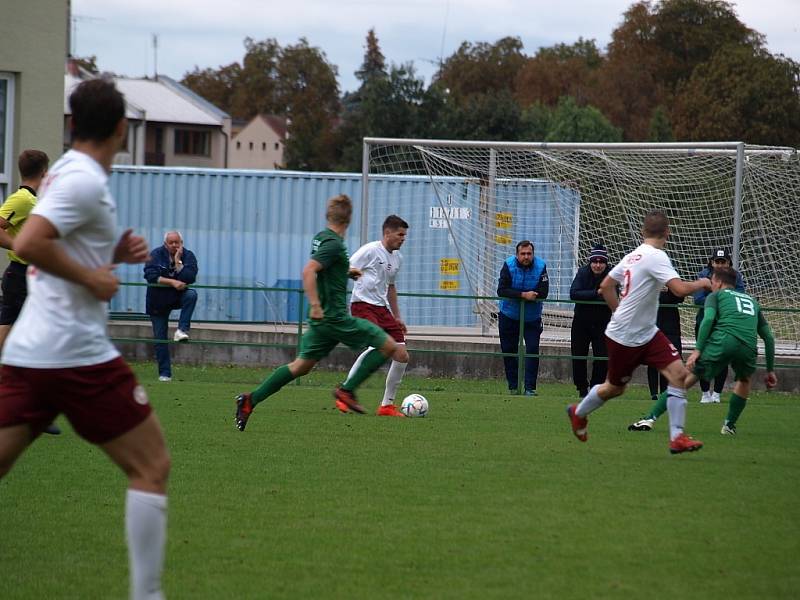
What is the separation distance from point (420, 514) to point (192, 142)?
8316 centimetres

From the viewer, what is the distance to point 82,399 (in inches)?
184

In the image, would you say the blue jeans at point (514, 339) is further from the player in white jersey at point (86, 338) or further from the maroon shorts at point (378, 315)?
the player in white jersey at point (86, 338)

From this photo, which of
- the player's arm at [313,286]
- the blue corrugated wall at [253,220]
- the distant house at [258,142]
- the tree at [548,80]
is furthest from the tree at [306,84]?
the player's arm at [313,286]

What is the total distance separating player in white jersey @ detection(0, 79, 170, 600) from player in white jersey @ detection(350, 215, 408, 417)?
851cm

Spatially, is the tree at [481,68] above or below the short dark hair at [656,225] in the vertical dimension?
above

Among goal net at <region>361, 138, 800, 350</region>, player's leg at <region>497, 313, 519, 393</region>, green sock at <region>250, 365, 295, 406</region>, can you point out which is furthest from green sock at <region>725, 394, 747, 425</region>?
player's leg at <region>497, 313, 519, 393</region>

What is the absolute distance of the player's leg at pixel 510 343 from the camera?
56.8ft

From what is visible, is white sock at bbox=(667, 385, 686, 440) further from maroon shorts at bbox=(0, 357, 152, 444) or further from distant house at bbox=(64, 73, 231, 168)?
distant house at bbox=(64, 73, 231, 168)

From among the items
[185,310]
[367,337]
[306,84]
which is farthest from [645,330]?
[306,84]

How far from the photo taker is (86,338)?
4660 millimetres

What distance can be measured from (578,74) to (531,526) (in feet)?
242

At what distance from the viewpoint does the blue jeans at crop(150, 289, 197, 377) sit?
1719 centimetres

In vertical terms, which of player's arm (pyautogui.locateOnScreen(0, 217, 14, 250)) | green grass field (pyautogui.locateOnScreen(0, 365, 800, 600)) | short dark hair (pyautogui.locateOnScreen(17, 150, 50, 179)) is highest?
short dark hair (pyautogui.locateOnScreen(17, 150, 50, 179))

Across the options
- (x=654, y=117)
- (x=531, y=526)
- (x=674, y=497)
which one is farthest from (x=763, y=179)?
(x=654, y=117)
